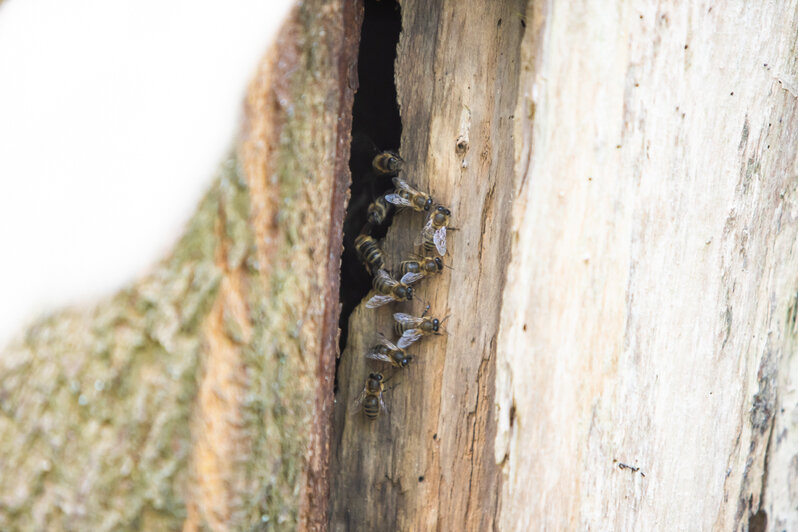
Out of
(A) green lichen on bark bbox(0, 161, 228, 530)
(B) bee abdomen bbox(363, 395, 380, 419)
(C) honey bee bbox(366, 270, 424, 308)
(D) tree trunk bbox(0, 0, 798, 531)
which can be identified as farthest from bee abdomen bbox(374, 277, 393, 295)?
(A) green lichen on bark bbox(0, 161, 228, 530)

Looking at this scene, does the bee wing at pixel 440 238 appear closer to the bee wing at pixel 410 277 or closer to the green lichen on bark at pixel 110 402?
the bee wing at pixel 410 277

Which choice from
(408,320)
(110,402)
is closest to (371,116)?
(408,320)

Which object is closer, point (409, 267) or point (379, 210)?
point (409, 267)

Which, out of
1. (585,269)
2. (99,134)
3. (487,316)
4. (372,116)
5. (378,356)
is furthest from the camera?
(372,116)

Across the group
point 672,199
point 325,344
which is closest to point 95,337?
Result: point 325,344

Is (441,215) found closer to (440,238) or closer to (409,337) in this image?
(440,238)

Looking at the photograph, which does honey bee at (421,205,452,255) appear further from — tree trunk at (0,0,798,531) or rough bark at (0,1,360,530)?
rough bark at (0,1,360,530)

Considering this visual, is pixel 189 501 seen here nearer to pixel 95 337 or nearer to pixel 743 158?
pixel 95 337
